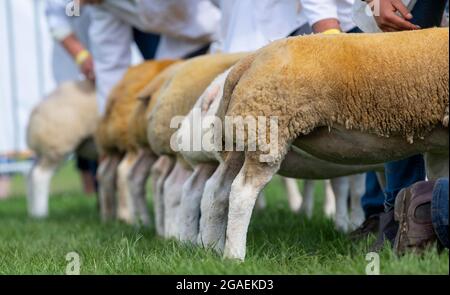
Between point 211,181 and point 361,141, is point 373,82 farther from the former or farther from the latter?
point 211,181

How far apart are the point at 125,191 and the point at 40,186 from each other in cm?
134

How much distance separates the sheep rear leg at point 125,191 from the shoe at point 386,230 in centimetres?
258

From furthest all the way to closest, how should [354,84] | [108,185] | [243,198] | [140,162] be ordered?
[108,185], [140,162], [243,198], [354,84]

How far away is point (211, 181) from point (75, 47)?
14.3 feet

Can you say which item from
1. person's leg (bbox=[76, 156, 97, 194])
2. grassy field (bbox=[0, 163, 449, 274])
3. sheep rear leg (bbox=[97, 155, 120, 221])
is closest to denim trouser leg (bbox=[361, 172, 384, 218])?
grassy field (bbox=[0, 163, 449, 274])

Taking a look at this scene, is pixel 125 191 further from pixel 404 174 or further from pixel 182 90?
pixel 404 174

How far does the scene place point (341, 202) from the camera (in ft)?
17.3

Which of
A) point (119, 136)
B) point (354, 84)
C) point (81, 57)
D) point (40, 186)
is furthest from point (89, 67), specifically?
point (354, 84)

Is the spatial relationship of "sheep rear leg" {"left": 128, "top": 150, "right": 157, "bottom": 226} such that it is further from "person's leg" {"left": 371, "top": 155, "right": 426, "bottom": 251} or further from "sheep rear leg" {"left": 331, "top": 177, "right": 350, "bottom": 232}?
"person's leg" {"left": 371, "top": 155, "right": 426, "bottom": 251}

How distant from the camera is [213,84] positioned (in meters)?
4.22

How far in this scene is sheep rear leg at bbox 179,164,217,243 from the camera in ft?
14.2

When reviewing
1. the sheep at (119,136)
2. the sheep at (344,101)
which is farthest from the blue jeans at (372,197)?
the sheep at (119,136)

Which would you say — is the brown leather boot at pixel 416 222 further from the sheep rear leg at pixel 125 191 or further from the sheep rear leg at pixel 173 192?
the sheep rear leg at pixel 125 191
